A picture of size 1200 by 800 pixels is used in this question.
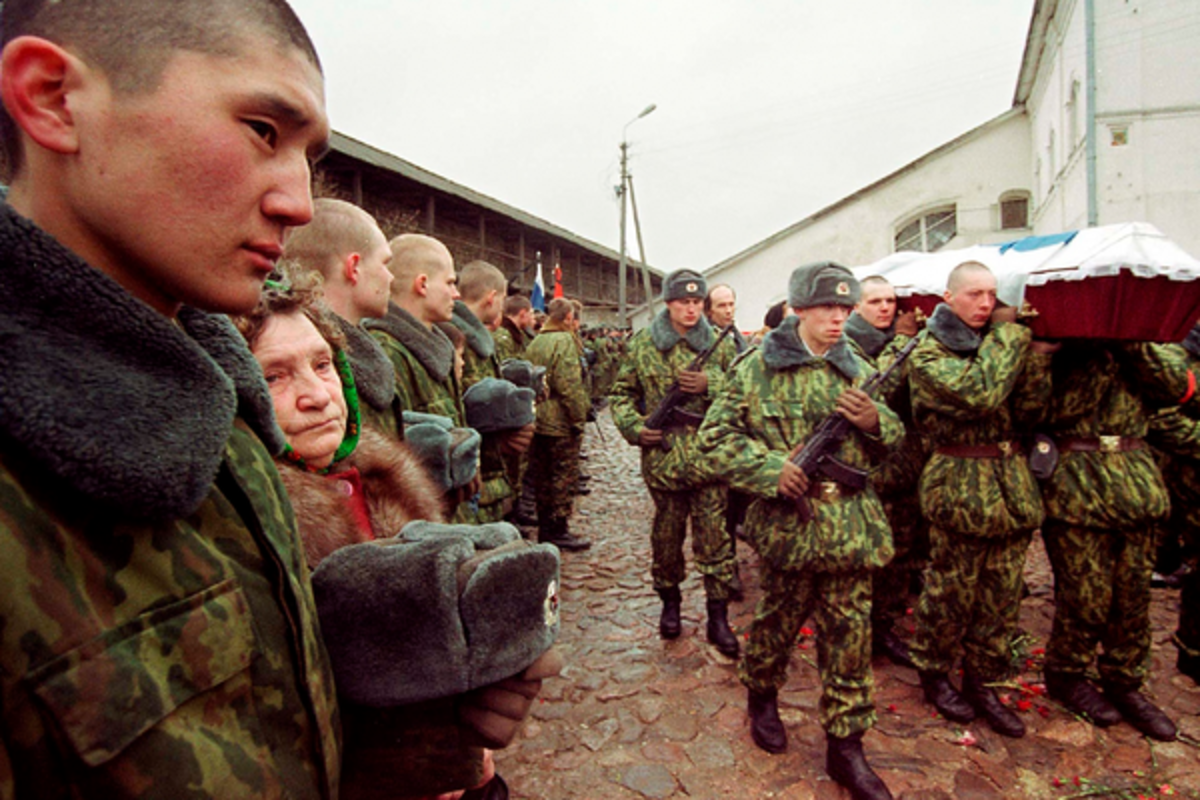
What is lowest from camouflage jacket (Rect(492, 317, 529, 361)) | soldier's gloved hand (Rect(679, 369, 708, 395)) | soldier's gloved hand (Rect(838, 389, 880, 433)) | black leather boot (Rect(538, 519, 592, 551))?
black leather boot (Rect(538, 519, 592, 551))

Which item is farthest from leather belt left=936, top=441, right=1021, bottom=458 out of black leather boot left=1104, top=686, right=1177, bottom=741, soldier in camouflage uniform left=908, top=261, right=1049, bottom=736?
black leather boot left=1104, top=686, right=1177, bottom=741

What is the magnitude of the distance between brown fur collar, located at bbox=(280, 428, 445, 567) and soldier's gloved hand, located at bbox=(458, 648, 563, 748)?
1.49 ft

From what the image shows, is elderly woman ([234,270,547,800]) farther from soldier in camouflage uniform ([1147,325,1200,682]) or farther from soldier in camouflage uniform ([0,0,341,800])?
soldier in camouflage uniform ([1147,325,1200,682])

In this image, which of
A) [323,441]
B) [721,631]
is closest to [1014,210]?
[721,631]

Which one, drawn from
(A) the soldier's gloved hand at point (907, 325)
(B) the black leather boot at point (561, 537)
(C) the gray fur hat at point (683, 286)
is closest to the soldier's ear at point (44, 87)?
(C) the gray fur hat at point (683, 286)

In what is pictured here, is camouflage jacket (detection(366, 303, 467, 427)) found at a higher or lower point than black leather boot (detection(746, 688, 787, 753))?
higher

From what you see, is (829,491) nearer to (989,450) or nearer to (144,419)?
(989,450)

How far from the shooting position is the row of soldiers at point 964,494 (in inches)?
126

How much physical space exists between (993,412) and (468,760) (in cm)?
350

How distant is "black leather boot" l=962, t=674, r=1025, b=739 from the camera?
345cm

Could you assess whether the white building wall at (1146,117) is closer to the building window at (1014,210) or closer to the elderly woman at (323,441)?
the building window at (1014,210)

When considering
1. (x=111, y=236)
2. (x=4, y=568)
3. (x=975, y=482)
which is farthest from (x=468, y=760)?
(x=975, y=482)

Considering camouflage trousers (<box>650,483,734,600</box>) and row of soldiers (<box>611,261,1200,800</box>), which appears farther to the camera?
camouflage trousers (<box>650,483,734,600</box>)

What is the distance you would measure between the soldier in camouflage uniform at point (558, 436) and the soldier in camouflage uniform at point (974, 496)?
11.9 feet
